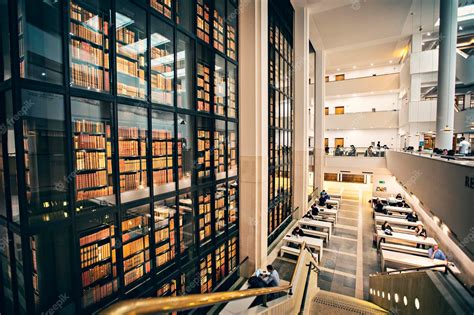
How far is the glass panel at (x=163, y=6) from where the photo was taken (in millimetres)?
4160

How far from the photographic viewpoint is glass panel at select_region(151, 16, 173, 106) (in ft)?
13.8

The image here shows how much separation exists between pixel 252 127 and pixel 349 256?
683 centimetres

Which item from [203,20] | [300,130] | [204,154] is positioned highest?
[203,20]

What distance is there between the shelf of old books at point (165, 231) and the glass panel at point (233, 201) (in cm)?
214

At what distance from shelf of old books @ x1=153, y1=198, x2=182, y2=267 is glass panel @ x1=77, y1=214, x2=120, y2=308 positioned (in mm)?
862

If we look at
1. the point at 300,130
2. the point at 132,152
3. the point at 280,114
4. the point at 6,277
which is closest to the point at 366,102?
the point at 300,130

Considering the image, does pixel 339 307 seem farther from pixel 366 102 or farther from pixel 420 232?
pixel 366 102

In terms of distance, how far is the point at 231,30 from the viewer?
21.5ft

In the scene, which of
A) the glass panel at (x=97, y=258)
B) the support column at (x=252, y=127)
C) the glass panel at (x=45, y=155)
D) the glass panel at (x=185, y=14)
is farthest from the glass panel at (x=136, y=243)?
the glass panel at (x=185, y=14)

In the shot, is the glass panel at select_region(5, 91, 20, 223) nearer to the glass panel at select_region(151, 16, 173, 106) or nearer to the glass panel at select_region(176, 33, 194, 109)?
the glass panel at select_region(151, 16, 173, 106)

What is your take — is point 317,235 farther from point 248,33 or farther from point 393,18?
point 393,18

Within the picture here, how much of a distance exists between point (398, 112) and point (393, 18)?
338 inches

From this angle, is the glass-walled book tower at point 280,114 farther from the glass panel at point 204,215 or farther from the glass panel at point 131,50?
the glass panel at point 131,50

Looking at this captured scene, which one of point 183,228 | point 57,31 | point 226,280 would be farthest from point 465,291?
point 57,31
